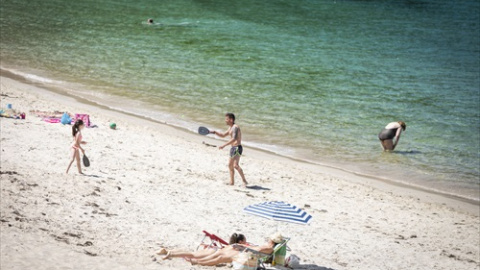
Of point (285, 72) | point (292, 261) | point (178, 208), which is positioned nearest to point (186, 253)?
point (292, 261)

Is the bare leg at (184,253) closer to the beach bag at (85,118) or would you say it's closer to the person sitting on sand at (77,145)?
the person sitting on sand at (77,145)

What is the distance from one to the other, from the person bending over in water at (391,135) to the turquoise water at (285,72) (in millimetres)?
440

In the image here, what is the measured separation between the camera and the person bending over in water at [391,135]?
64.4ft

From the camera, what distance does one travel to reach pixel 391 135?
19625mm

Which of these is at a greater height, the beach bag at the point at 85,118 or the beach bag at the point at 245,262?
the beach bag at the point at 85,118

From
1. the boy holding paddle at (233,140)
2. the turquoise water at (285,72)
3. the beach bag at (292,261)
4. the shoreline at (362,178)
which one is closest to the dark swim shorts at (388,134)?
the turquoise water at (285,72)

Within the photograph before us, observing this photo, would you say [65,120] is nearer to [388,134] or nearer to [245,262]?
[245,262]

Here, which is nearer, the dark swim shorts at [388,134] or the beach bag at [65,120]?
the beach bag at [65,120]

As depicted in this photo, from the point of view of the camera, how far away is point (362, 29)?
46688mm

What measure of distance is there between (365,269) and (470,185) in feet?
25.6

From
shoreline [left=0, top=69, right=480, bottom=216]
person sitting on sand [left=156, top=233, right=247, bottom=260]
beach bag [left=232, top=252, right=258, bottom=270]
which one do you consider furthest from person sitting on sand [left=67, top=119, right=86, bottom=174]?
shoreline [left=0, top=69, right=480, bottom=216]

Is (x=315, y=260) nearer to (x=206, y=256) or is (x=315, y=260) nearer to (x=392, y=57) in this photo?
(x=206, y=256)

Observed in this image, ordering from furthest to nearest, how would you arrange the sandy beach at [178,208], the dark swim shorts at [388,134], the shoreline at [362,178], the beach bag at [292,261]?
1. the dark swim shorts at [388,134]
2. the shoreline at [362,178]
3. the sandy beach at [178,208]
4. the beach bag at [292,261]

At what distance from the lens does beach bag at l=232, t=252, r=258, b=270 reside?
10.0 metres
